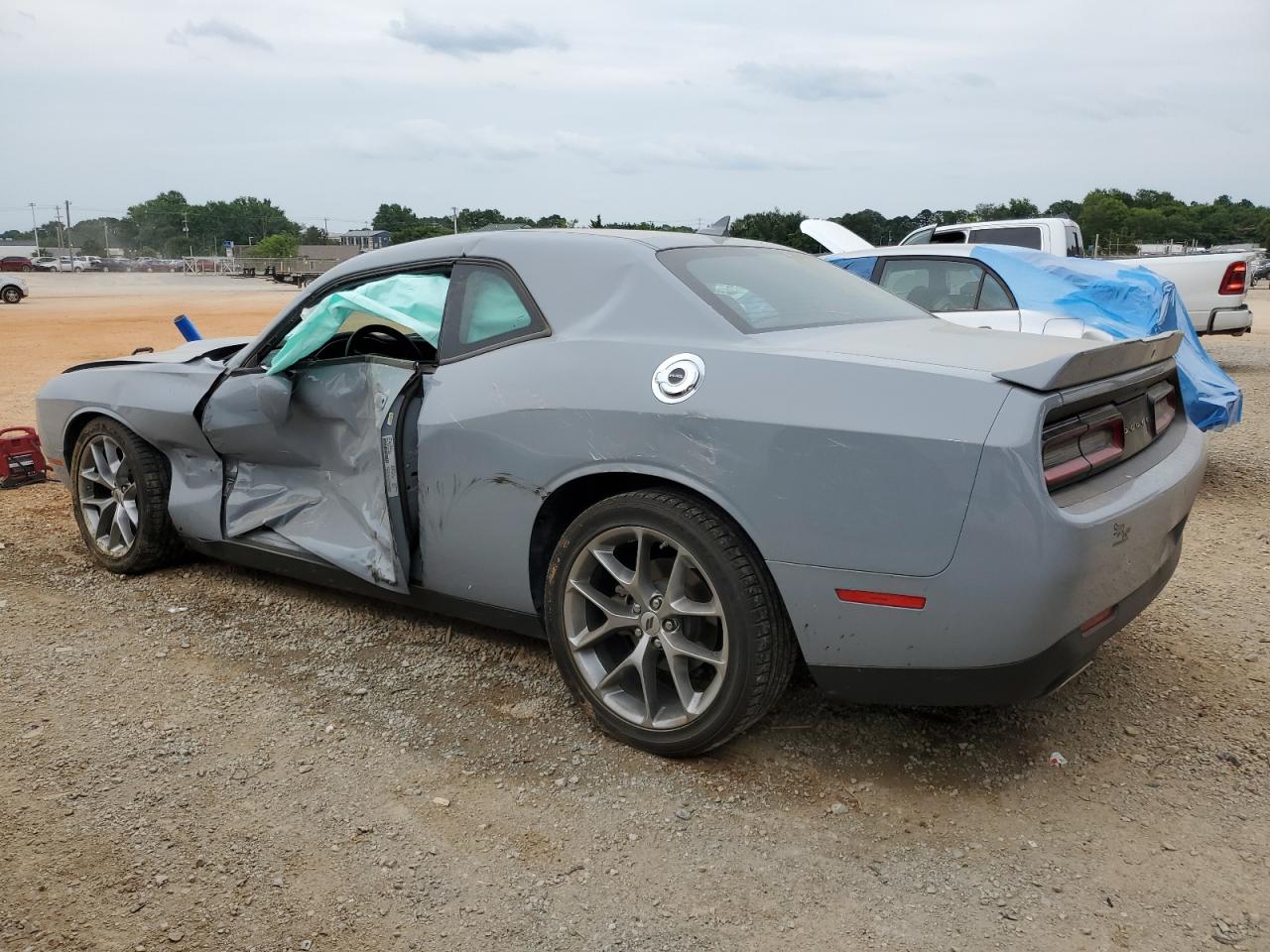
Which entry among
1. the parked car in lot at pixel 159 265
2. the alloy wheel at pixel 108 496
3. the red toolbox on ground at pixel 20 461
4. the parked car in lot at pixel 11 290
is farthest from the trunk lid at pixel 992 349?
the parked car in lot at pixel 159 265

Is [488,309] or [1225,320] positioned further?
[1225,320]

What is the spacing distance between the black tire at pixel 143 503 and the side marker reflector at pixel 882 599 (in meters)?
3.33

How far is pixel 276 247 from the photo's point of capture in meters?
87.6

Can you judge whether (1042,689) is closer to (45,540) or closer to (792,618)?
(792,618)

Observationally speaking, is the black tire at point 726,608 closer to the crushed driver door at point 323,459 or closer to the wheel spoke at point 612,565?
the wheel spoke at point 612,565

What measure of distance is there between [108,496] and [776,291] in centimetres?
341

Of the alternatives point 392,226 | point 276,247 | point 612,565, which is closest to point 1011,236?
point 612,565

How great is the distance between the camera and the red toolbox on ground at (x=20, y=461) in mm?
6691

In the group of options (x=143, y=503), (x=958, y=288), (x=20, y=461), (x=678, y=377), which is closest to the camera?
(x=678, y=377)

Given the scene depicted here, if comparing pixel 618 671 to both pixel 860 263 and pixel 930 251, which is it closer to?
pixel 930 251

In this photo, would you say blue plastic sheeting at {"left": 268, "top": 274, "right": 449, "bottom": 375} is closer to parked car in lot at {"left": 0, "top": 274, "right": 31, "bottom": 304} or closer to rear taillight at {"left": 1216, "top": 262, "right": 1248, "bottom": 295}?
rear taillight at {"left": 1216, "top": 262, "right": 1248, "bottom": 295}

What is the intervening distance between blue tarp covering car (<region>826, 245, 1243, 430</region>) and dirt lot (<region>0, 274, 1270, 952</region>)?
5.55 feet

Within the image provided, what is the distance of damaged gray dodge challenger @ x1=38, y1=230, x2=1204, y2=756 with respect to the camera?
2.59 meters

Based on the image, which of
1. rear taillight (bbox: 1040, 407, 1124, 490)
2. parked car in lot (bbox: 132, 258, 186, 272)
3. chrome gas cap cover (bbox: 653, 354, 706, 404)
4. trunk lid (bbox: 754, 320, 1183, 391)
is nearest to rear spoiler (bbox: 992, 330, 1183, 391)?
trunk lid (bbox: 754, 320, 1183, 391)
